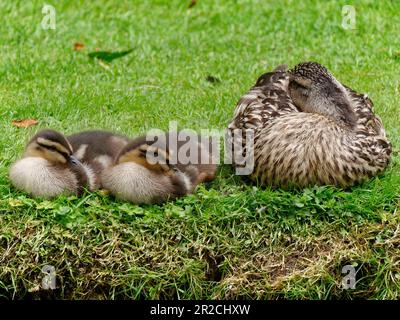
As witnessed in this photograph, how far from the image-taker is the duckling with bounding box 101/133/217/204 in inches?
A: 215

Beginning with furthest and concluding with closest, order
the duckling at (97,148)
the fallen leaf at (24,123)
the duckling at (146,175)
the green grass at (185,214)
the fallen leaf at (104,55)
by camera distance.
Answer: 1. the fallen leaf at (104,55)
2. the fallen leaf at (24,123)
3. the duckling at (97,148)
4. the duckling at (146,175)
5. the green grass at (185,214)

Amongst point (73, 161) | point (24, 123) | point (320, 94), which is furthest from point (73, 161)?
point (320, 94)

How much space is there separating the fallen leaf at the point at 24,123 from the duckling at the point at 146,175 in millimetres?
1385

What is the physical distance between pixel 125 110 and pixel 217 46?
1.88 m

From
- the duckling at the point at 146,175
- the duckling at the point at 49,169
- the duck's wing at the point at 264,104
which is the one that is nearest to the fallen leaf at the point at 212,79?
the duck's wing at the point at 264,104

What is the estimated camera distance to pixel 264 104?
612 cm

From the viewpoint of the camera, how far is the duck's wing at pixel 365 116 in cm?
597

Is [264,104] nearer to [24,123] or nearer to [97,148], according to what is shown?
[97,148]

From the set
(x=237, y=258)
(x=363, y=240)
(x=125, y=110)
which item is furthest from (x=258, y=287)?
(x=125, y=110)

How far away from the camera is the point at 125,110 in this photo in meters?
7.22

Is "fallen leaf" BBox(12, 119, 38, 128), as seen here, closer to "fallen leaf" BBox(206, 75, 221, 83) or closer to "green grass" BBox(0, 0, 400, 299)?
"green grass" BBox(0, 0, 400, 299)

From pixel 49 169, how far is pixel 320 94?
5.74ft

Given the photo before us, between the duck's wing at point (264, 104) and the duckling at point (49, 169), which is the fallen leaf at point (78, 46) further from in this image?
the duckling at point (49, 169)
